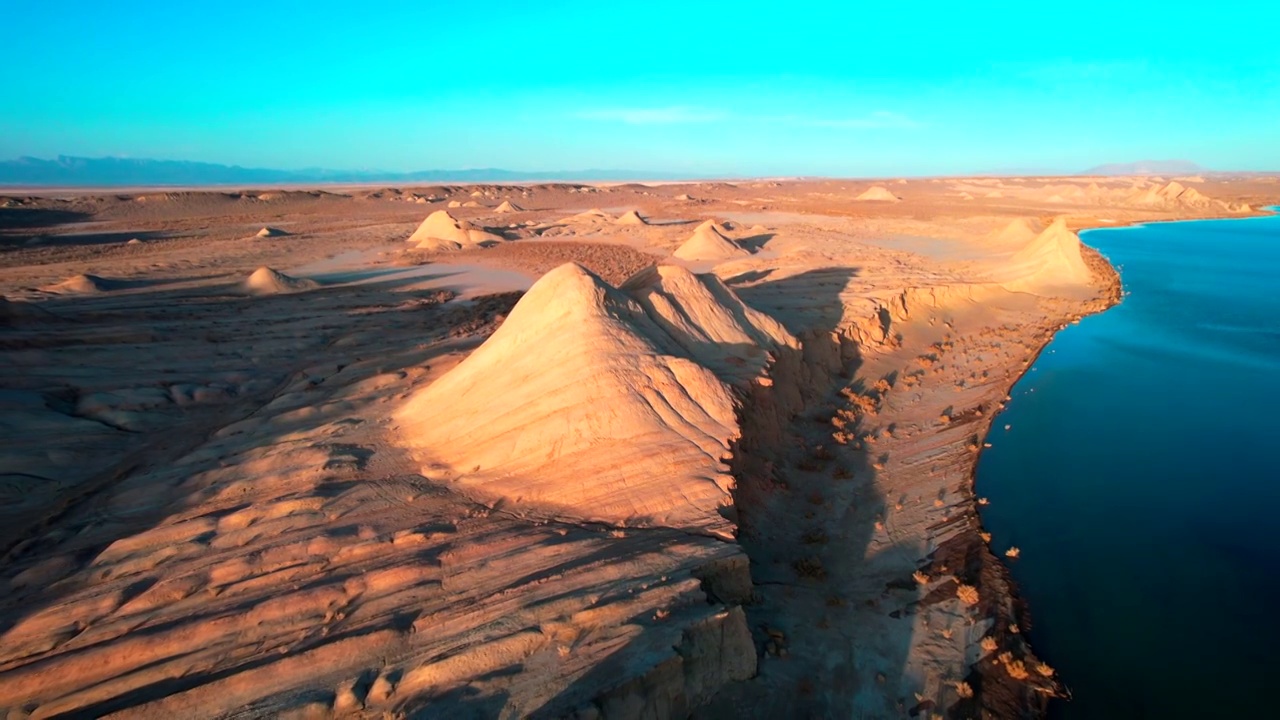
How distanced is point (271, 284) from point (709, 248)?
619 inches

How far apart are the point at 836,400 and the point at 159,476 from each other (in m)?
10.3

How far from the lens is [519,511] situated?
21.6 feet

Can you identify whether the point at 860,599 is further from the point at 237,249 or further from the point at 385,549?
the point at 237,249

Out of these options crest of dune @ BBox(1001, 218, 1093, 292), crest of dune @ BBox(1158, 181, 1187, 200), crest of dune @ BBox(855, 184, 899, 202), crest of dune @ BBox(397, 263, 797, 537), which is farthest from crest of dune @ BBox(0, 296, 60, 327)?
crest of dune @ BBox(1158, 181, 1187, 200)

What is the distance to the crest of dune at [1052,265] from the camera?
21.2 meters

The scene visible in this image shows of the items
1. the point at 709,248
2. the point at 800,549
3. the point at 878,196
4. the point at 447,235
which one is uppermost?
the point at 878,196

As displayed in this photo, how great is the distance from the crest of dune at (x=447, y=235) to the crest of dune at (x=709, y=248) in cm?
1087

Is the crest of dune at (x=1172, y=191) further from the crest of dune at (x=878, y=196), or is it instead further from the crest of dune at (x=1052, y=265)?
the crest of dune at (x=1052, y=265)

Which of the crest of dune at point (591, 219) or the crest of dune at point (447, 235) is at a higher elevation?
the crest of dune at point (591, 219)

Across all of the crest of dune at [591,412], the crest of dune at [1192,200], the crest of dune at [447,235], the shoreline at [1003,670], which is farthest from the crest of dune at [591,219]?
the crest of dune at [1192,200]

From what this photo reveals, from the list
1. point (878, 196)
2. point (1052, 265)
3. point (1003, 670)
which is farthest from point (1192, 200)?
point (1003, 670)

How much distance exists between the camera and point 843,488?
8500 mm

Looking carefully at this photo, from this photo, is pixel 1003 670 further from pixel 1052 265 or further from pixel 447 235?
pixel 447 235

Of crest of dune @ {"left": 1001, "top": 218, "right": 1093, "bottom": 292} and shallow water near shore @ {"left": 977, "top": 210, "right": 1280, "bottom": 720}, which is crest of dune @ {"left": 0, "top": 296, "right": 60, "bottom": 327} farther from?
crest of dune @ {"left": 1001, "top": 218, "right": 1093, "bottom": 292}
